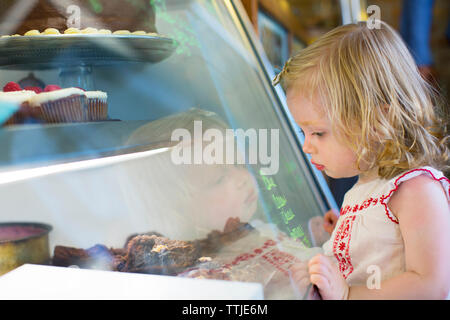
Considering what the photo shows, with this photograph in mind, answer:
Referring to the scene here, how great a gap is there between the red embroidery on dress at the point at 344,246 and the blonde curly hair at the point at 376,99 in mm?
142

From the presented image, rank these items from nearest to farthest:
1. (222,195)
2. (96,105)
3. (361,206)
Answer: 1. (96,105)
2. (222,195)
3. (361,206)

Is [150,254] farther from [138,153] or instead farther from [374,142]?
[374,142]

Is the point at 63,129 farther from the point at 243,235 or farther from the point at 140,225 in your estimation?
the point at 243,235

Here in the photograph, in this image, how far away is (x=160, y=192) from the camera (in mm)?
858

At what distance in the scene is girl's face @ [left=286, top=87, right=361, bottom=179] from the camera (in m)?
0.97

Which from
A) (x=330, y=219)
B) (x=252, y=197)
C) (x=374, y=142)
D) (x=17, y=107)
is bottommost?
(x=330, y=219)

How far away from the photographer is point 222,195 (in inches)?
35.7

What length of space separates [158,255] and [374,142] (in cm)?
53

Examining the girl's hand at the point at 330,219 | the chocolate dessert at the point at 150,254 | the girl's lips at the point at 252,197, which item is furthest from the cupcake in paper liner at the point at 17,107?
the girl's hand at the point at 330,219

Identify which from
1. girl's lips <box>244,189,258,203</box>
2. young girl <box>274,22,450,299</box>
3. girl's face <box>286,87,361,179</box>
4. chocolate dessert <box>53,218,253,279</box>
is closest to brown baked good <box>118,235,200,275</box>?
chocolate dessert <box>53,218,253,279</box>

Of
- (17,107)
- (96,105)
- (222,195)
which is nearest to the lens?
(17,107)

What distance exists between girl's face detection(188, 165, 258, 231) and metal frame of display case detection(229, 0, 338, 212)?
14.6 inches

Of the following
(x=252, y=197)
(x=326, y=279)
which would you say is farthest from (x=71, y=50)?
(x=326, y=279)

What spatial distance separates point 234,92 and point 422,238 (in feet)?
1.70
